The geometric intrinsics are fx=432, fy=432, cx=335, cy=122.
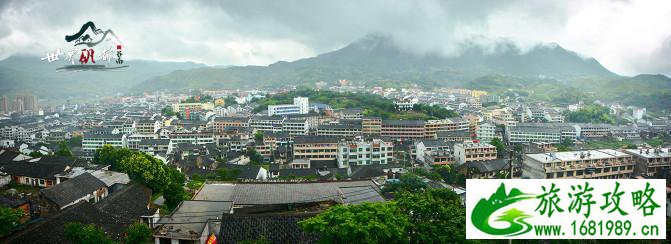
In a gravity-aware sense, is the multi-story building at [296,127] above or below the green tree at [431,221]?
above

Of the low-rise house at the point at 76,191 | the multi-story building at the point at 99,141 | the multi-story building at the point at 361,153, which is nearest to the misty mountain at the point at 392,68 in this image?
the multi-story building at the point at 99,141

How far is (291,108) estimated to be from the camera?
→ 63.8 meters

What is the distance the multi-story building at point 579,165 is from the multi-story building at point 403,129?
62.7ft

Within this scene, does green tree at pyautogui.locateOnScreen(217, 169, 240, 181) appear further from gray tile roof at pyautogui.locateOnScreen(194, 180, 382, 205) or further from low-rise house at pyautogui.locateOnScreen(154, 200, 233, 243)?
low-rise house at pyautogui.locateOnScreen(154, 200, 233, 243)

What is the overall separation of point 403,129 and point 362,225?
4010 centimetres

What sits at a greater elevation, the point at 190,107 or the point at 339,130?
the point at 190,107

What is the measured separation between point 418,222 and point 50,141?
52.0 metres

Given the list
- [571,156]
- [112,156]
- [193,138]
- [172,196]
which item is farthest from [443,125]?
[172,196]

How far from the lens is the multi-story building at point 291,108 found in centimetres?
6278

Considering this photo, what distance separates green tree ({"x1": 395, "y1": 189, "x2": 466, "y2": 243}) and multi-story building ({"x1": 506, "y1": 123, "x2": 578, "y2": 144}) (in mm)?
40888

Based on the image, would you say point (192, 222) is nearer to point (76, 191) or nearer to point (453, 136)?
point (76, 191)

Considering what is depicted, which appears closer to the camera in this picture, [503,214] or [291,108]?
[503,214]
